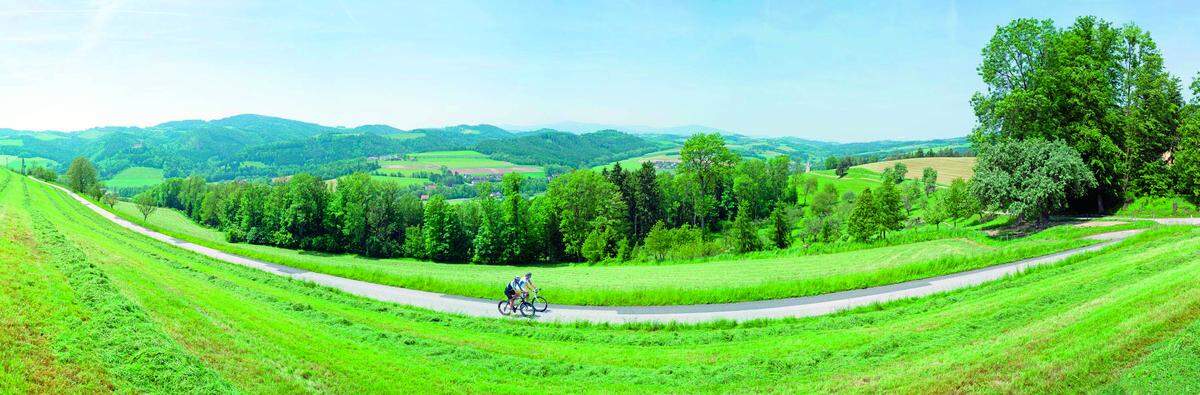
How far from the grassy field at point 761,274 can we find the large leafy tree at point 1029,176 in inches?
92.4

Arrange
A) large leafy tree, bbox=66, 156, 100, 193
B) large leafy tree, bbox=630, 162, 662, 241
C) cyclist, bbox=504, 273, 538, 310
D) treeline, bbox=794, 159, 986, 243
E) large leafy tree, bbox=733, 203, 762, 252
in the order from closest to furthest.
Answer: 1. cyclist, bbox=504, 273, 538, 310
2. treeline, bbox=794, 159, 986, 243
3. large leafy tree, bbox=733, 203, 762, 252
4. large leafy tree, bbox=630, 162, 662, 241
5. large leafy tree, bbox=66, 156, 100, 193

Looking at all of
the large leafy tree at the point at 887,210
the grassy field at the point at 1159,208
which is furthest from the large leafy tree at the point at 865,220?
the grassy field at the point at 1159,208

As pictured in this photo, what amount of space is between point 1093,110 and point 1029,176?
12514mm

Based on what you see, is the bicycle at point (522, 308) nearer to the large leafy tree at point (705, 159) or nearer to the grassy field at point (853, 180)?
the large leafy tree at point (705, 159)

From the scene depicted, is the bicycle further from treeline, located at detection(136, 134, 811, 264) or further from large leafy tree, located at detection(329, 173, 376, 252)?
large leafy tree, located at detection(329, 173, 376, 252)

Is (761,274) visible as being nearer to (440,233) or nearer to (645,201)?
(440,233)

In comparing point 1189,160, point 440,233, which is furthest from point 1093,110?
point 440,233

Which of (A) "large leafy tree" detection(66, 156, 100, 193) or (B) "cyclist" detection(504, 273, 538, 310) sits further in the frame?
(A) "large leafy tree" detection(66, 156, 100, 193)

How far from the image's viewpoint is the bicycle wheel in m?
21.3

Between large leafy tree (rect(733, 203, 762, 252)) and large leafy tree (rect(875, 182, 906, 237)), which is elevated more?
large leafy tree (rect(875, 182, 906, 237))

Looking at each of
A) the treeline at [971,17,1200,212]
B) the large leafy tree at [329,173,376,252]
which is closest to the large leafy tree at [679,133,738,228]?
the treeline at [971,17,1200,212]

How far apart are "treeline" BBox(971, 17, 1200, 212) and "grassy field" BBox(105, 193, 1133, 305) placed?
6743 millimetres

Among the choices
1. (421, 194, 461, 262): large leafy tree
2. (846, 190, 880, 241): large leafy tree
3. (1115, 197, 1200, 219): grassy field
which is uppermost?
(1115, 197, 1200, 219): grassy field

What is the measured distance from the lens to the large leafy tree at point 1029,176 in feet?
108
